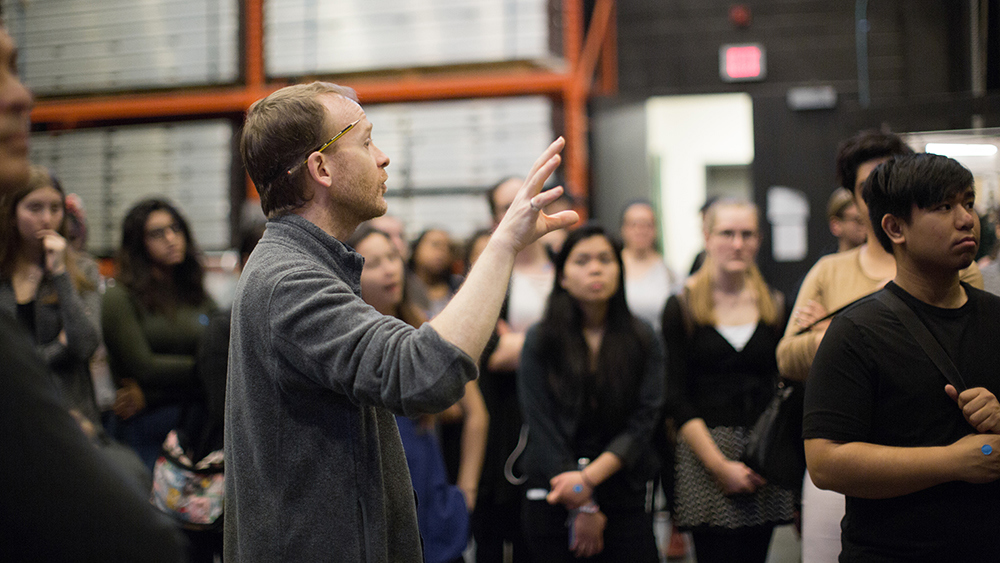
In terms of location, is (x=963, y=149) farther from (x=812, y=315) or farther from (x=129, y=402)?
(x=129, y=402)

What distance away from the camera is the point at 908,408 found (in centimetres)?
178

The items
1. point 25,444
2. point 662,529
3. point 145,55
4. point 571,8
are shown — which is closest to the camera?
point 25,444

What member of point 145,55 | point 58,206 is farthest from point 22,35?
point 58,206

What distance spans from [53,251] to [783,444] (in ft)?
9.11

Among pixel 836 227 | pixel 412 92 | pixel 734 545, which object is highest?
pixel 412 92

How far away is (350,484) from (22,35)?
6508 mm

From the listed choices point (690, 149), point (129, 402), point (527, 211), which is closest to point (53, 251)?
point (129, 402)

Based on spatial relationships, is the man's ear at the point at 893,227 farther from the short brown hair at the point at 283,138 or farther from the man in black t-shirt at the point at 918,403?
the short brown hair at the point at 283,138

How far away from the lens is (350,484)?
1.43m

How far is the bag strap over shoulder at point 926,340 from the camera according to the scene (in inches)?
68.9

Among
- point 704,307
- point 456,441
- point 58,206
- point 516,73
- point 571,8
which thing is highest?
point 571,8

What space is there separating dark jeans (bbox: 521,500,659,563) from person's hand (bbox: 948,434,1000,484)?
53.7 inches

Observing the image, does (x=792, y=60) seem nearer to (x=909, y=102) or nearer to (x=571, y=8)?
(x=571, y=8)

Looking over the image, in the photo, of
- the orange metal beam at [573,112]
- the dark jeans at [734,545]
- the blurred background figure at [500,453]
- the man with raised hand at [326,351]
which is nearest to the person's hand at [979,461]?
the man with raised hand at [326,351]
